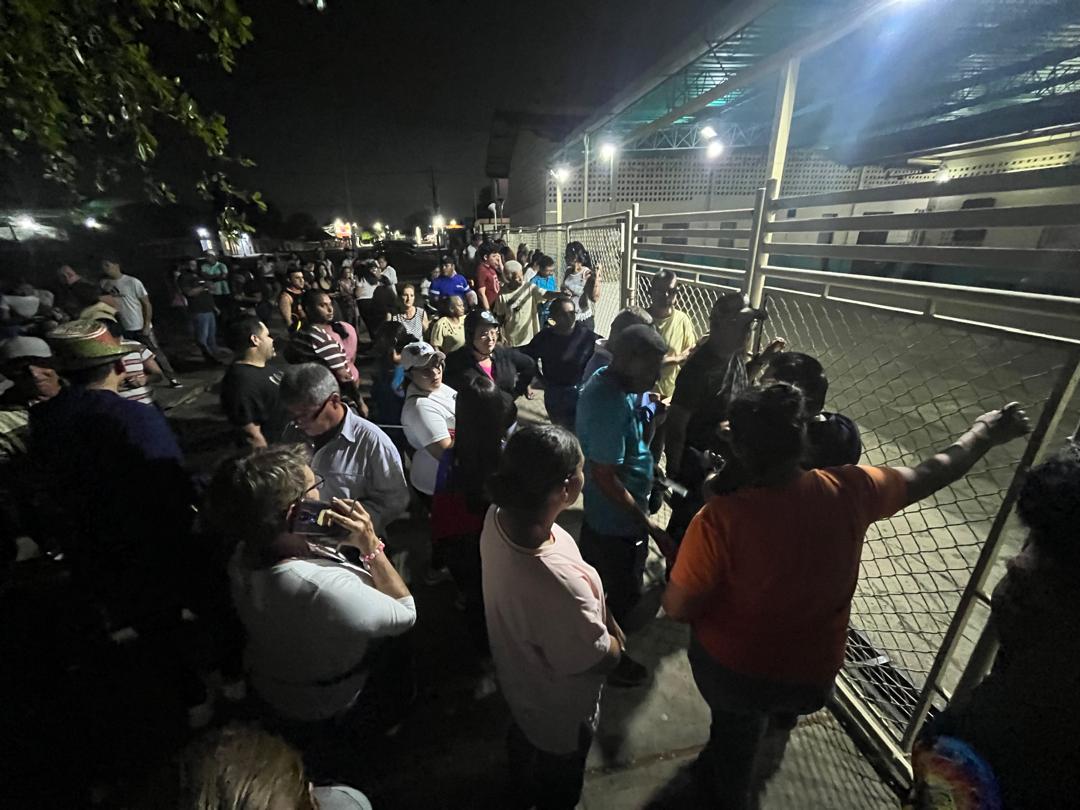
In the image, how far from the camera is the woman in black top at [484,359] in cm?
328

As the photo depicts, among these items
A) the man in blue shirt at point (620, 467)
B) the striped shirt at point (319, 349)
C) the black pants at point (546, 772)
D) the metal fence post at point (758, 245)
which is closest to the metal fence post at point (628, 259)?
the metal fence post at point (758, 245)

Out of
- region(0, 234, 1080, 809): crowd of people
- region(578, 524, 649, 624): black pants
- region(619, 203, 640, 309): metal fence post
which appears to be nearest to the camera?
region(0, 234, 1080, 809): crowd of people

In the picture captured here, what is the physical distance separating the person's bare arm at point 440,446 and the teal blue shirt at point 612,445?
2.54 ft

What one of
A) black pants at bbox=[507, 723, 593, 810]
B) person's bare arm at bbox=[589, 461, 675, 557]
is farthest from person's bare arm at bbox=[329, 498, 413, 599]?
person's bare arm at bbox=[589, 461, 675, 557]

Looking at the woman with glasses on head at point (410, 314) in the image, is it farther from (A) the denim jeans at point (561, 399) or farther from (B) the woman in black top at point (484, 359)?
(A) the denim jeans at point (561, 399)

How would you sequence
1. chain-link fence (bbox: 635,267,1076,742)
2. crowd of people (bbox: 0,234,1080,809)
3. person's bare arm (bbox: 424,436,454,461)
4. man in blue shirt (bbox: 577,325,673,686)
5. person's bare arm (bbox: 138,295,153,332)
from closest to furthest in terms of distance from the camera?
crowd of people (bbox: 0,234,1080,809) < chain-link fence (bbox: 635,267,1076,742) < man in blue shirt (bbox: 577,325,673,686) < person's bare arm (bbox: 424,436,454,461) < person's bare arm (bbox: 138,295,153,332)

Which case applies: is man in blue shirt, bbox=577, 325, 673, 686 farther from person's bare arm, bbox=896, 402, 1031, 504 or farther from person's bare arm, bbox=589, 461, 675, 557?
person's bare arm, bbox=896, 402, 1031, 504

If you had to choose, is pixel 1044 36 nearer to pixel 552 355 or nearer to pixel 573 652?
pixel 552 355

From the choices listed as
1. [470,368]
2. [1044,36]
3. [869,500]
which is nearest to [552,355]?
[470,368]

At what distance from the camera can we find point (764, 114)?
14.9 meters

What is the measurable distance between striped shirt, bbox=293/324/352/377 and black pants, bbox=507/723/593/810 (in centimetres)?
307

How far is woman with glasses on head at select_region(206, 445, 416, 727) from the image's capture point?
4.32ft

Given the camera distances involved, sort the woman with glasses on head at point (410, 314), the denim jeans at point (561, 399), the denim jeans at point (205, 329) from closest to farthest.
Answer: the denim jeans at point (561, 399)
the woman with glasses on head at point (410, 314)
the denim jeans at point (205, 329)

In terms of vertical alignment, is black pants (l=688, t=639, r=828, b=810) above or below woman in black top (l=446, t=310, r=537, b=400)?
below
